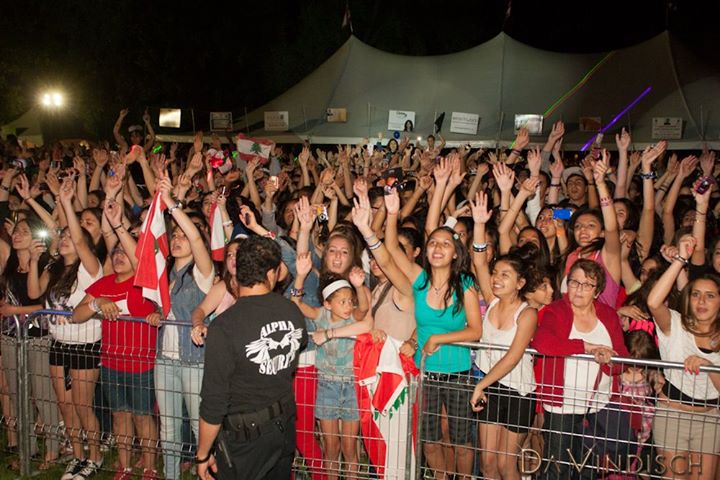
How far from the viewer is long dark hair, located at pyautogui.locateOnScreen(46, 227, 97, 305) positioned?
5902 millimetres

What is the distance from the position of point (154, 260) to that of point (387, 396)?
6.61 feet

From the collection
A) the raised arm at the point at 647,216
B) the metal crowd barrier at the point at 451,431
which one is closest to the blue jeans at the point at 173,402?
the metal crowd barrier at the point at 451,431

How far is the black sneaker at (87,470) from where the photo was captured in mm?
5676

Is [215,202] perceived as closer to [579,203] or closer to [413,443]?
[413,443]

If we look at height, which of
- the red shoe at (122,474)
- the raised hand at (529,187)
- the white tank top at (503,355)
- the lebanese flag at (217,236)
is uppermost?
the raised hand at (529,187)

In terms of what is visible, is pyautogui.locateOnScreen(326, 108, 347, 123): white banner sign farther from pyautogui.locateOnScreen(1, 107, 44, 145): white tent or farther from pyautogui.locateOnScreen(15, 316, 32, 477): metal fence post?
pyautogui.locateOnScreen(1, 107, 44, 145): white tent

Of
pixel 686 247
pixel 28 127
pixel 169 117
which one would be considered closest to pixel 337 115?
pixel 169 117

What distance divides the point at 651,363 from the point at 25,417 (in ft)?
15.2

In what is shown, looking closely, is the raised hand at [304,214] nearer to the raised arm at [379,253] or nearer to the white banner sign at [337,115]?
the raised arm at [379,253]

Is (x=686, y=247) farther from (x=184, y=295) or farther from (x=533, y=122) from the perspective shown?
(x=533, y=122)

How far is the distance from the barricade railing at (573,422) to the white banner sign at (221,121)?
45.6 feet

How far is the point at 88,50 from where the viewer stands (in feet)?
105

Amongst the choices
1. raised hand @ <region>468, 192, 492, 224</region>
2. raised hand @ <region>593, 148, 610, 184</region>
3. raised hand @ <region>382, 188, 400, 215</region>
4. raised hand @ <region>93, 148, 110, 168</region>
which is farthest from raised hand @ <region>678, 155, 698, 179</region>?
raised hand @ <region>93, 148, 110, 168</region>

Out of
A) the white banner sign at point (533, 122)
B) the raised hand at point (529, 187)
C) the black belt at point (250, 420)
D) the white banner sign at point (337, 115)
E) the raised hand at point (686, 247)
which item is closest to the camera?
the black belt at point (250, 420)
